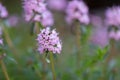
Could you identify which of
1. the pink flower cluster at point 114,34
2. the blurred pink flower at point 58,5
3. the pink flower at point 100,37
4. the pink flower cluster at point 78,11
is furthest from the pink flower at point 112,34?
the blurred pink flower at point 58,5

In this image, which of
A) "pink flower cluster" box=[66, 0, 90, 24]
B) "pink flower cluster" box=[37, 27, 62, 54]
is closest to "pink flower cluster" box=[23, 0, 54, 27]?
"pink flower cluster" box=[37, 27, 62, 54]

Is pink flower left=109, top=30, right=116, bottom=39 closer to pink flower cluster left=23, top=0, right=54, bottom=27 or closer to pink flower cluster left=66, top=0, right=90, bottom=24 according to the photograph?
pink flower cluster left=66, top=0, right=90, bottom=24

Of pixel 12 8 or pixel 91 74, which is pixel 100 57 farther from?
pixel 12 8

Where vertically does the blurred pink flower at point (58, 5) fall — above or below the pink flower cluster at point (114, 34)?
above

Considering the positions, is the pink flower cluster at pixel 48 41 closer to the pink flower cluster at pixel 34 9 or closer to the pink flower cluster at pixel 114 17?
the pink flower cluster at pixel 34 9

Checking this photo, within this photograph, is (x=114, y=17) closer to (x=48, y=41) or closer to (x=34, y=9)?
(x=34, y=9)

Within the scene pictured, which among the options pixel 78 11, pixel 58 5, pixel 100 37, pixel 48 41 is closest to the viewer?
pixel 48 41

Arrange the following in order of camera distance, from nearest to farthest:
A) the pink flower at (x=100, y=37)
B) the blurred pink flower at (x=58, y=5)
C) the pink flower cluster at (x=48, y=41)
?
the pink flower cluster at (x=48, y=41) < the pink flower at (x=100, y=37) < the blurred pink flower at (x=58, y=5)

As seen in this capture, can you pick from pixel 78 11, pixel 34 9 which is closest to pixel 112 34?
pixel 78 11

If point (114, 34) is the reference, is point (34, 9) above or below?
below
